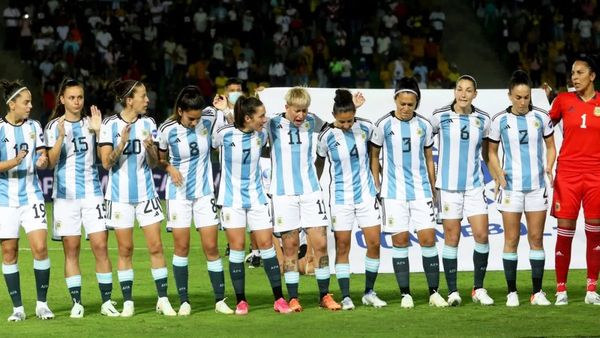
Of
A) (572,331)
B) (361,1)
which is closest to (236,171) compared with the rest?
(572,331)

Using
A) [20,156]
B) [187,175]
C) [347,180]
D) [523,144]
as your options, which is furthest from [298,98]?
[20,156]

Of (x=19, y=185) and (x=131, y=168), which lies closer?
(x=19, y=185)

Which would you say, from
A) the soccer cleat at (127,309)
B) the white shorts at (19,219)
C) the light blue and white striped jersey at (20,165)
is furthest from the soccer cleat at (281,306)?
the light blue and white striped jersey at (20,165)

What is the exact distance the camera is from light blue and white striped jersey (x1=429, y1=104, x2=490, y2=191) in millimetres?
12352

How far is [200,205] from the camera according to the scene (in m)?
11.9

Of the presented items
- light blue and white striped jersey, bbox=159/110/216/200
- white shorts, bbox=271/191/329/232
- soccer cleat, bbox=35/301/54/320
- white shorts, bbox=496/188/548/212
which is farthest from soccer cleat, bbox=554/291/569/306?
soccer cleat, bbox=35/301/54/320

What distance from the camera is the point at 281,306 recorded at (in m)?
12.0

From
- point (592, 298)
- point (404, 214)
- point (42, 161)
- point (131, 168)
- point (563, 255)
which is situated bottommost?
point (592, 298)

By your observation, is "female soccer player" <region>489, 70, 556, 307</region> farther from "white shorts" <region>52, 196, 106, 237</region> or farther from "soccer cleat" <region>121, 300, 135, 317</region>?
"white shorts" <region>52, 196, 106, 237</region>

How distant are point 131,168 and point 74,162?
52cm

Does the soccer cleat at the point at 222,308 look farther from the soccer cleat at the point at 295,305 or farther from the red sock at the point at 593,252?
the red sock at the point at 593,252

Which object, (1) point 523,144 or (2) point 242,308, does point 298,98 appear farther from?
(1) point 523,144

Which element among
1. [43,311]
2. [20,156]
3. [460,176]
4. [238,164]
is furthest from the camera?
[460,176]

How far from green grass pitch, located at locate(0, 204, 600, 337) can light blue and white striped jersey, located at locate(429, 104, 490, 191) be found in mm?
1196
